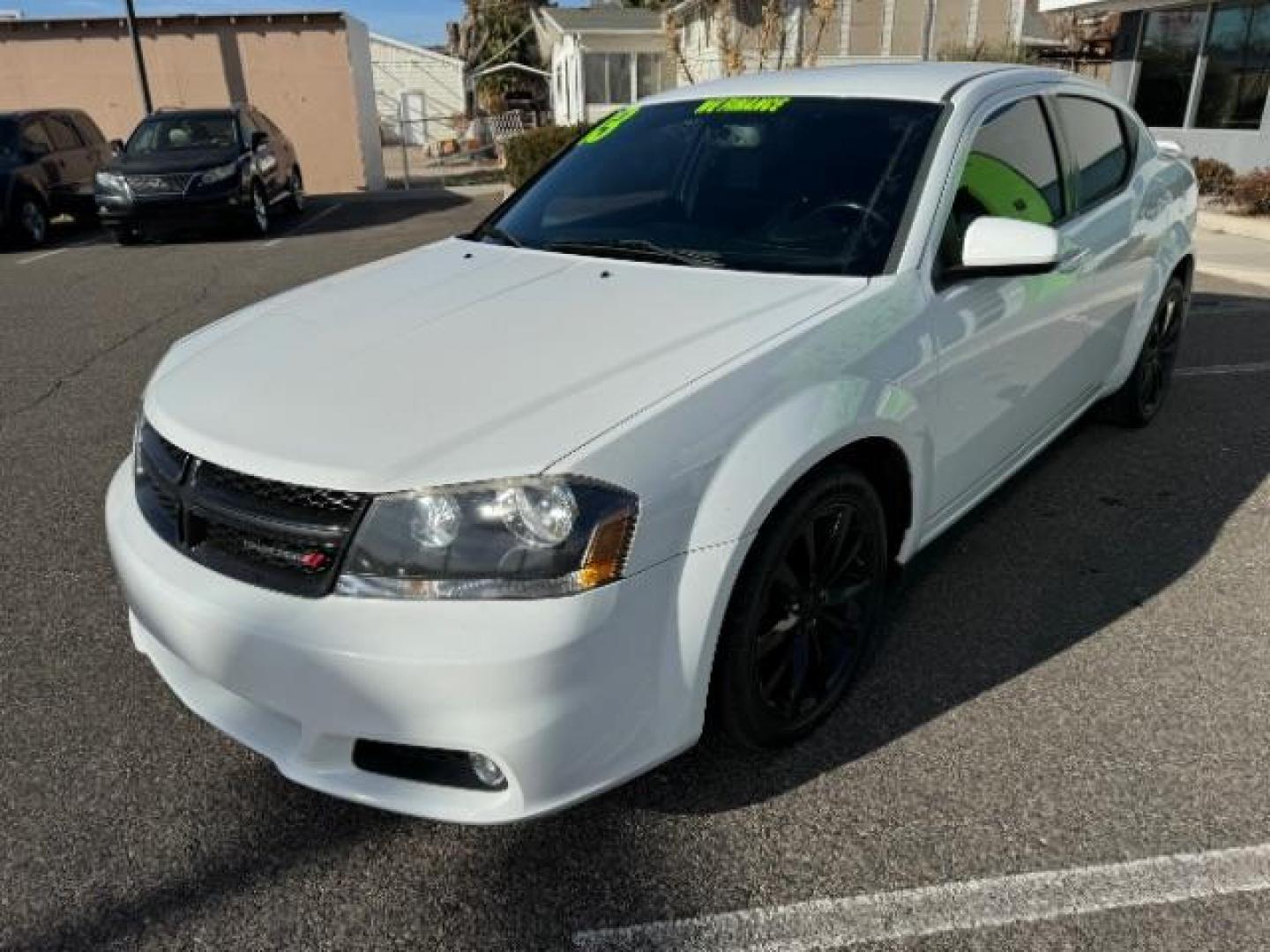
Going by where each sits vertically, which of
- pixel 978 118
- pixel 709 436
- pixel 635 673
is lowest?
pixel 635 673

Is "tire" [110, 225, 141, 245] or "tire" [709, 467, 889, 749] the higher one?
"tire" [709, 467, 889, 749]

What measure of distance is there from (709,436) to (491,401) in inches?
18.2

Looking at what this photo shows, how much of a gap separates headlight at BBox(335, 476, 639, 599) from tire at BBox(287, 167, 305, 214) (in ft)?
48.6

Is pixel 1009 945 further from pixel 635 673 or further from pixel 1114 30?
pixel 1114 30

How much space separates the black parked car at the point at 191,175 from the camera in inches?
485

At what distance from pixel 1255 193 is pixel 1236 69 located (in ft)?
12.0

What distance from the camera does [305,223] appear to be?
1527 cm

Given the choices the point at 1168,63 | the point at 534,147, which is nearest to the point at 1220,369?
the point at 1168,63

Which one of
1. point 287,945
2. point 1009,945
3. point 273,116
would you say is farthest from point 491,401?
point 273,116

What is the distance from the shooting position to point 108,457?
4805 millimetres

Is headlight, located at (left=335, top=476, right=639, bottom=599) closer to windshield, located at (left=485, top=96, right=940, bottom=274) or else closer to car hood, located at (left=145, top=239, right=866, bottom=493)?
car hood, located at (left=145, top=239, right=866, bottom=493)

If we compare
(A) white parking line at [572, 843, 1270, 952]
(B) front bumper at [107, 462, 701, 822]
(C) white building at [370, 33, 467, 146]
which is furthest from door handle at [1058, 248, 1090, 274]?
(C) white building at [370, 33, 467, 146]

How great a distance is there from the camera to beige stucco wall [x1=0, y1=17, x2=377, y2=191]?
1966 cm

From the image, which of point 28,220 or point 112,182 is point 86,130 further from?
point 112,182
